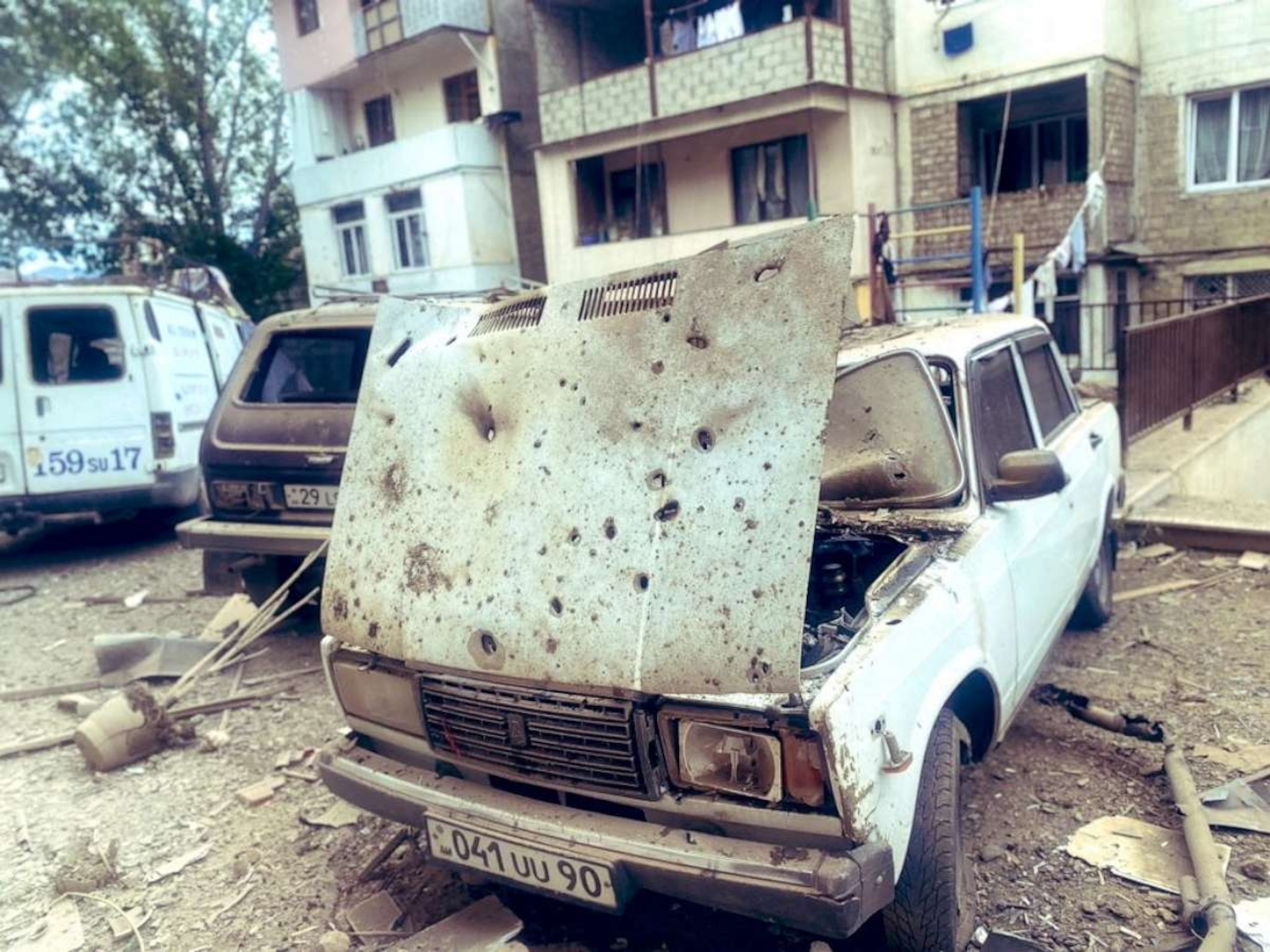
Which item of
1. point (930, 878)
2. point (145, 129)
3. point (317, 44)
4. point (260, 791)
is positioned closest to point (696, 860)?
point (930, 878)

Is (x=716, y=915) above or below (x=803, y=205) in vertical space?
below

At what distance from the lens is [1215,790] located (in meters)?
3.35

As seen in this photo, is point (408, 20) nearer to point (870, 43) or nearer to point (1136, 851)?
point (870, 43)

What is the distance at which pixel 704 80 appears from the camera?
632 inches

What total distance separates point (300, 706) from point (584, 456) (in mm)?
2990

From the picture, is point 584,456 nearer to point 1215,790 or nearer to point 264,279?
point 1215,790

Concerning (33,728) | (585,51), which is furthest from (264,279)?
(33,728)

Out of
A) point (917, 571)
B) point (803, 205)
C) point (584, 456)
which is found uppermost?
point (803, 205)

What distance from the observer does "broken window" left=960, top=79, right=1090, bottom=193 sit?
1552 cm

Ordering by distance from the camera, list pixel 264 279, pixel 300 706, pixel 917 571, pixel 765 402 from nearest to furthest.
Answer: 1. pixel 765 402
2. pixel 917 571
3. pixel 300 706
4. pixel 264 279

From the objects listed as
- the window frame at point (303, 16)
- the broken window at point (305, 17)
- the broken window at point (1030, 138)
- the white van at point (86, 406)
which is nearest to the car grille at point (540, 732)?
the white van at point (86, 406)

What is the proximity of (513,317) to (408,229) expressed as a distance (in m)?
20.4

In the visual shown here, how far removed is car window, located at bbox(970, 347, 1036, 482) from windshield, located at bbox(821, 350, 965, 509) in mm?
146

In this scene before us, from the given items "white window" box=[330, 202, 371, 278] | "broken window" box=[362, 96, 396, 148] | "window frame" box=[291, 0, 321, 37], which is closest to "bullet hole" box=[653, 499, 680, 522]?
"white window" box=[330, 202, 371, 278]
